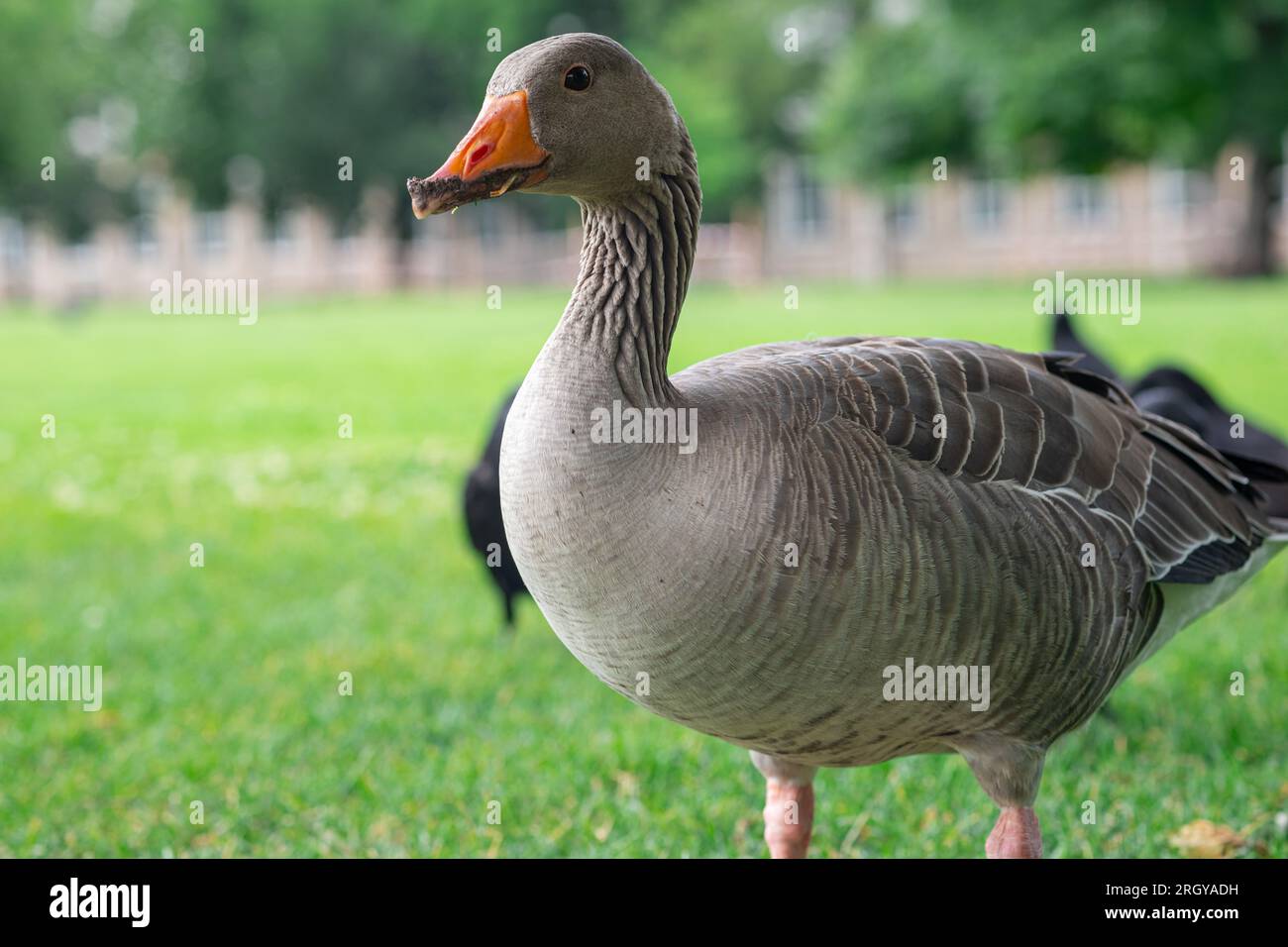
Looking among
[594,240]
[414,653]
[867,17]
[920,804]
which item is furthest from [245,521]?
[867,17]

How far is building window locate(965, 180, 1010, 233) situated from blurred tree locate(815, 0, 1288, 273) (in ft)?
36.7

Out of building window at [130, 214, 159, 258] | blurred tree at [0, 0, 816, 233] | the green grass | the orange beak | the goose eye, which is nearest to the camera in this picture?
the orange beak

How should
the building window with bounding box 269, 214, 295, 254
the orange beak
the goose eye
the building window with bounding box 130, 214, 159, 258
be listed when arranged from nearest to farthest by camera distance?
the orange beak → the goose eye → the building window with bounding box 269, 214, 295, 254 → the building window with bounding box 130, 214, 159, 258

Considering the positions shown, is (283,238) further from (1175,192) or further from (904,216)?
(1175,192)

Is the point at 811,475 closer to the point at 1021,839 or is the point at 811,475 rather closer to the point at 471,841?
the point at 1021,839

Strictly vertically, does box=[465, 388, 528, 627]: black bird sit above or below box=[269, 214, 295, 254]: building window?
below

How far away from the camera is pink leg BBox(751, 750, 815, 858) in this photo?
360 cm

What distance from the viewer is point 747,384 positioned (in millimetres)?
3061

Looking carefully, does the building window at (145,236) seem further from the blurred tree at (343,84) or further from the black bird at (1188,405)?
the black bird at (1188,405)

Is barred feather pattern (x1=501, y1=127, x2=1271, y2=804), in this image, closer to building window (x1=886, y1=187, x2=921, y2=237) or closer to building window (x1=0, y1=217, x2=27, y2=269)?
building window (x1=886, y1=187, x2=921, y2=237)

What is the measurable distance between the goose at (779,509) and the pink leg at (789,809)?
1.22ft

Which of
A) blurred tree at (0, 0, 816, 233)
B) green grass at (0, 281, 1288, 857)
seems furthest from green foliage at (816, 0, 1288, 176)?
green grass at (0, 281, 1288, 857)

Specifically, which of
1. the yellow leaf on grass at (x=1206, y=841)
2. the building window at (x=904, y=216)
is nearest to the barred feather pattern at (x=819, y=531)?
the yellow leaf on grass at (x=1206, y=841)

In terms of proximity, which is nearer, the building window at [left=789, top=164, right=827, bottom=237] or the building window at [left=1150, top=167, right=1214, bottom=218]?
the building window at [left=1150, top=167, right=1214, bottom=218]
